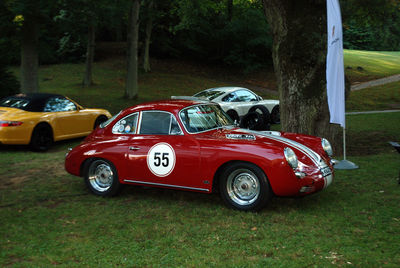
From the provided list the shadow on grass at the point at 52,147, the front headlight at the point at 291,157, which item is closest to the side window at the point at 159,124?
the front headlight at the point at 291,157

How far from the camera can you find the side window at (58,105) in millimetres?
12538

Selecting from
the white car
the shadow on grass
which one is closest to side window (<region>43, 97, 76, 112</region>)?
the shadow on grass

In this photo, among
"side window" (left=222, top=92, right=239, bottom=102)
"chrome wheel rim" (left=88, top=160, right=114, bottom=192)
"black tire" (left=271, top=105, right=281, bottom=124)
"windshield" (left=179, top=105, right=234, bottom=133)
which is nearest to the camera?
"windshield" (left=179, top=105, right=234, bottom=133)

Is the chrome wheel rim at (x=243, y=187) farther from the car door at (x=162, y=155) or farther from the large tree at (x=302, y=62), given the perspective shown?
the large tree at (x=302, y=62)

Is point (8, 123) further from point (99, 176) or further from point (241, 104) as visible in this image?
point (241, 104)

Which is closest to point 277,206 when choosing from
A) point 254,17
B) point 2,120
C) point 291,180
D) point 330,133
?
point 291,180

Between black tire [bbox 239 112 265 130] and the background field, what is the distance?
4.34 metres

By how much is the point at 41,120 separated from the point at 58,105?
1.04 m

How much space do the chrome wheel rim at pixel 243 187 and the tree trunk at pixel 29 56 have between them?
565 inches

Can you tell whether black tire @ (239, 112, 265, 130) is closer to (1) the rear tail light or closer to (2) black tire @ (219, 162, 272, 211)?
(1) the rear tail light

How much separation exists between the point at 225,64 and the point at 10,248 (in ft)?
120

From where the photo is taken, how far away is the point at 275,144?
245 inches

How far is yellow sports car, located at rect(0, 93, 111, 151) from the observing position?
1138 centimetres

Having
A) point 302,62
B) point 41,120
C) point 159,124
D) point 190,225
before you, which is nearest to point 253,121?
point 302,62
